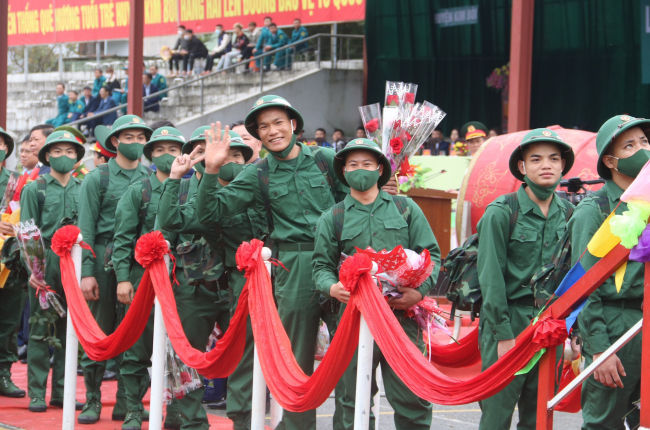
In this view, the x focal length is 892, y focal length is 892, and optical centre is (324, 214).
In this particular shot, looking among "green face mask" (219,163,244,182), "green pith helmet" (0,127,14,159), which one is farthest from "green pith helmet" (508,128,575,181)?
"green pith helmet" (0,127,14,159)

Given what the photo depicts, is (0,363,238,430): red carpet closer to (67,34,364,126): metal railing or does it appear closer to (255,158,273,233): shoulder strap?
(255,158,273,233): shoulder strap

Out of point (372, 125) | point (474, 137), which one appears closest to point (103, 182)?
point (372, 125)

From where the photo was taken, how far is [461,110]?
19547 mm

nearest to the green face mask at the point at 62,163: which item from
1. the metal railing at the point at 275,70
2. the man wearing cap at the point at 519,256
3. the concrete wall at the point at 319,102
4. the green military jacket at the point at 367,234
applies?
the green military jacket at the point at 367,234

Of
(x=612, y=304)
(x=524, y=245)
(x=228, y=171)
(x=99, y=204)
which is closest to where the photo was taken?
(x=612, y=304)

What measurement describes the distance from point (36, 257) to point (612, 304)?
4.63 m

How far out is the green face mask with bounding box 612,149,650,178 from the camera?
14.0 feet

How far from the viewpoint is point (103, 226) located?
22.4 feet

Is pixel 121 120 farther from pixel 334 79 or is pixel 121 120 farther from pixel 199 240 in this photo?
pixel 334 79

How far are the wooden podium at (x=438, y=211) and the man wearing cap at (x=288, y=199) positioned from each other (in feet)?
17.4

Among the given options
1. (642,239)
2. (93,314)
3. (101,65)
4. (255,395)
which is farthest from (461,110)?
(642,239)

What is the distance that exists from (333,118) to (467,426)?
15.2 metres

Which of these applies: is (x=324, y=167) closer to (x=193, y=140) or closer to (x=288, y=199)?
(x=288, y=199)

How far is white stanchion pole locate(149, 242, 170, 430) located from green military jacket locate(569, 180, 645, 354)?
2.64m
